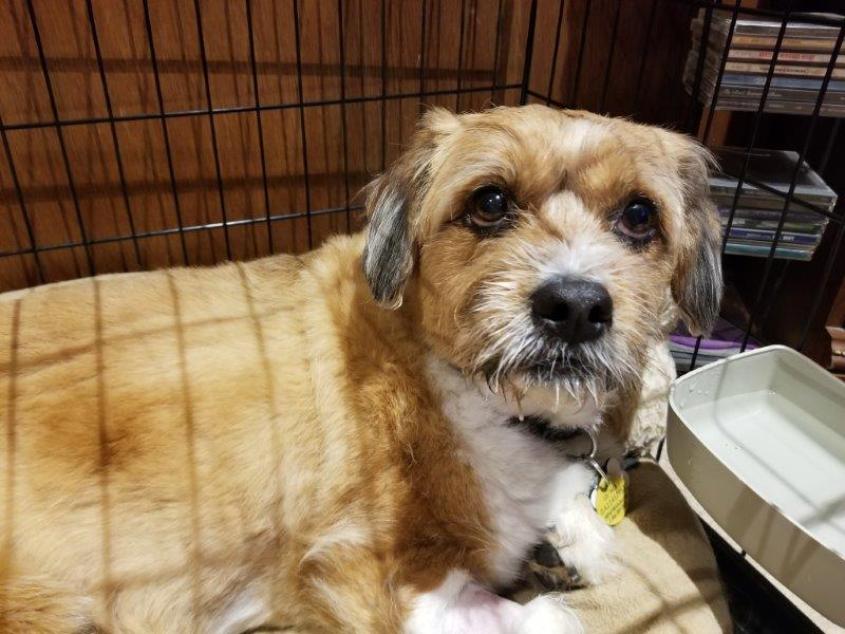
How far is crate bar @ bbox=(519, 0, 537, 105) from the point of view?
7.02 feet

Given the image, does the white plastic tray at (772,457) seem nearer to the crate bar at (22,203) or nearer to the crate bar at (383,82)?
the crate bar at (383,82)

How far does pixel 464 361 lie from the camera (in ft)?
3.91

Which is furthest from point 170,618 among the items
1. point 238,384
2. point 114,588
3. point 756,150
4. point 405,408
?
point 756,150

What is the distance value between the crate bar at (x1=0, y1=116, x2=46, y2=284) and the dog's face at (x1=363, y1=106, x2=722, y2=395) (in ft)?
3.57

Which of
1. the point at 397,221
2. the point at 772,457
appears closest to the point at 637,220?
the point at 397,221

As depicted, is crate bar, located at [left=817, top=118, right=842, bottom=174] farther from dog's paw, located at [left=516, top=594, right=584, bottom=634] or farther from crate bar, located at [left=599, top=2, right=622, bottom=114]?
dog's paw, located at [left=516, top=594, right=584, bottom=634]

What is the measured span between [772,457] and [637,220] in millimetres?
792

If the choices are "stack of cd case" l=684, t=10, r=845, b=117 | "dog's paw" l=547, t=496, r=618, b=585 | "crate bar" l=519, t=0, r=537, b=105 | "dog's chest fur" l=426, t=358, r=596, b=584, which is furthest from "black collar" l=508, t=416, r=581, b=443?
"crate bar" l=519, t=0, r=537, b=105

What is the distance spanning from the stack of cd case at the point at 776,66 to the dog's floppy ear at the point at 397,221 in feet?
3.22

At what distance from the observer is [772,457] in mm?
1652

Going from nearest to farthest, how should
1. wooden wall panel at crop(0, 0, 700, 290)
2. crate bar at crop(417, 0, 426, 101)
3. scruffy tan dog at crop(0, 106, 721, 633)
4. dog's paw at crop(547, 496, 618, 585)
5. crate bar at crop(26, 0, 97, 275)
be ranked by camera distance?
scruffy tan dog at crop(0, 106, 721, 633), dog's paw at crop(547, 496, 618, 585), crate bar at crop(26, 0, 97, 275), wooden wall panel at crop(0, 0, 700, 290), crate bar at crop(417, 0, 426, 101)

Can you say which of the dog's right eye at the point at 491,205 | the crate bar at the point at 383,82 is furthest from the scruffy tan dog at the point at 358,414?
the crate bar at the point at 383,82

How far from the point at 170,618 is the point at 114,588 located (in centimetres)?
13

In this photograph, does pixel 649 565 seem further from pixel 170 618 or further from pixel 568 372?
pixel 170 618
